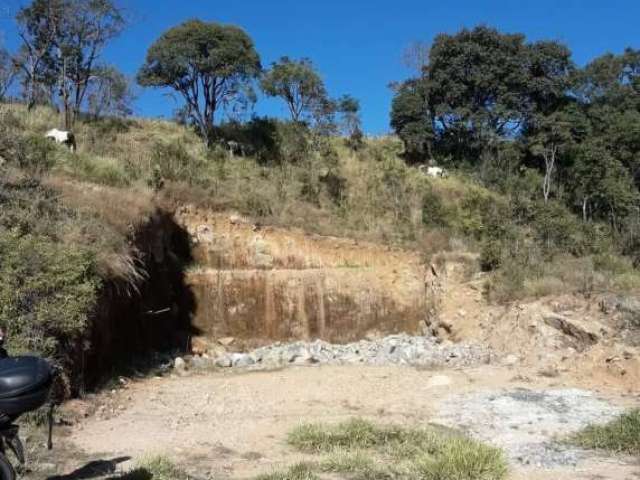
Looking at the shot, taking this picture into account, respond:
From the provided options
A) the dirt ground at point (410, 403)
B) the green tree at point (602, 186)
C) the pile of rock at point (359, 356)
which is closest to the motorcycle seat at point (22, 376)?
the dirt ground at point (410, 403)

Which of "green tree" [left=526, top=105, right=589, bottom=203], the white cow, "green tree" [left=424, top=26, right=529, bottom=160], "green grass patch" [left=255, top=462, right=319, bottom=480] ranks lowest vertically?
"green grass patch" [left=255, top=462, right=319, bottom=480]

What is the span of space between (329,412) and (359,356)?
5.28 metres

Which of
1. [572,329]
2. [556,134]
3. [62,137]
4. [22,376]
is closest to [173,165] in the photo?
[62,137]

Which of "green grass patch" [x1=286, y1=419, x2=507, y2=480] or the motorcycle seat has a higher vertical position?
the motorcycle seat

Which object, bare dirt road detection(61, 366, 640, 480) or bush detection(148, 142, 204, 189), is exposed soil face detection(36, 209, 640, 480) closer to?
bare dirt road detection(61, 366, 640, 480)

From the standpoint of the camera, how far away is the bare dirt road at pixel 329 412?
290 inches

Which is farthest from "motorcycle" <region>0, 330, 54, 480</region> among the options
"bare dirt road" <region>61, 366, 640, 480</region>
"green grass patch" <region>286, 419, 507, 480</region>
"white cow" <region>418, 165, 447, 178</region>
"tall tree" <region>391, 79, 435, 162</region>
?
"tall tree" <region>391, 79, 435, 162</region>

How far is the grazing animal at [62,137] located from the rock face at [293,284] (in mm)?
4133

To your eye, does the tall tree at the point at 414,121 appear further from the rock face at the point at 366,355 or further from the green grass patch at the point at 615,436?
the green grass patch at the point at 615,436

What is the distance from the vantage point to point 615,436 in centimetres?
816

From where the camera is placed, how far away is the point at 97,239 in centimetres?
1191

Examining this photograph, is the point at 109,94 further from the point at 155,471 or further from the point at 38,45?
the point at 155,471

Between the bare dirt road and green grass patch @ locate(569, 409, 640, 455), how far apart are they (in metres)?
0.34

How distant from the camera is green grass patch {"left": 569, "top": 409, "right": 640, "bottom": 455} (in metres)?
7.94
